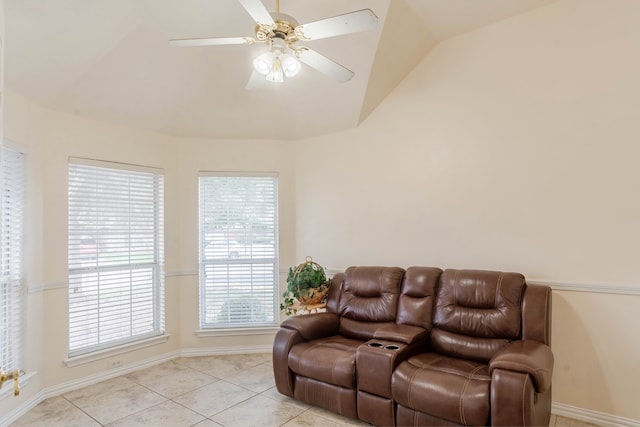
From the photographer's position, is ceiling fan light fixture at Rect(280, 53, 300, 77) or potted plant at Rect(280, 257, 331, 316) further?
potted plant at Rect(280, 257, 331, 316)

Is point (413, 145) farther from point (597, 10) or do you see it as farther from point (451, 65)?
point (597, 10)

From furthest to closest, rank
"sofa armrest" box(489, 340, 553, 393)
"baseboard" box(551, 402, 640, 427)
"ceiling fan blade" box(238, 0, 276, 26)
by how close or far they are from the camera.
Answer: "baseboard" box(551, 402, 640, 427), "sofa armrest" box(489, 340, 553, 393), "ceiling fan blade" box(238, 0, 276, 26)

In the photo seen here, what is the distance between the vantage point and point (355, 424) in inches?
110

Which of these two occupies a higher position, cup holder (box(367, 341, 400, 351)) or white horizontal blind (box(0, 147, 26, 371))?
white horizontal blind (box(0, 147, 26, 371))

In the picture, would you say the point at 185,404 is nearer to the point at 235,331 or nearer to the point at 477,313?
the point at 235,331

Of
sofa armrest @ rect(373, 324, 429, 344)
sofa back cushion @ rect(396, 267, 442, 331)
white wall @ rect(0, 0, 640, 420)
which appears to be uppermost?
white wall @ rect(0, 0, 640, 420)

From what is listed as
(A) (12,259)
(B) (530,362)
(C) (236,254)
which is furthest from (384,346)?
(A) (12,259)

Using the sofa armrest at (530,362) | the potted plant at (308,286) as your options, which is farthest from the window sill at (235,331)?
the sofa armrest at (530,362)

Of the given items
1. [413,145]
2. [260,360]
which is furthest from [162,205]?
[413,145]

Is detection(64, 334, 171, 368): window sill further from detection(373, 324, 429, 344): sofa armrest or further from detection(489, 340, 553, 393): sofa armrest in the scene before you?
detection(489, 340, 553, 393): sofa armrest

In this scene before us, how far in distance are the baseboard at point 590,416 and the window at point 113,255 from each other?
3.87m

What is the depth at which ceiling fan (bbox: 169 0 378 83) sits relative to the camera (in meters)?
2.01

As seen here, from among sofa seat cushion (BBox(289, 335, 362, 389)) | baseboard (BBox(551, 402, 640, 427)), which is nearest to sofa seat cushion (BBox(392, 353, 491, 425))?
sofa seat cushion (BBox(289, 335, 362, 389))

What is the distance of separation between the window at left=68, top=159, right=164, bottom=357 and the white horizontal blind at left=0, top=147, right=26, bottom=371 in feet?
1.39
